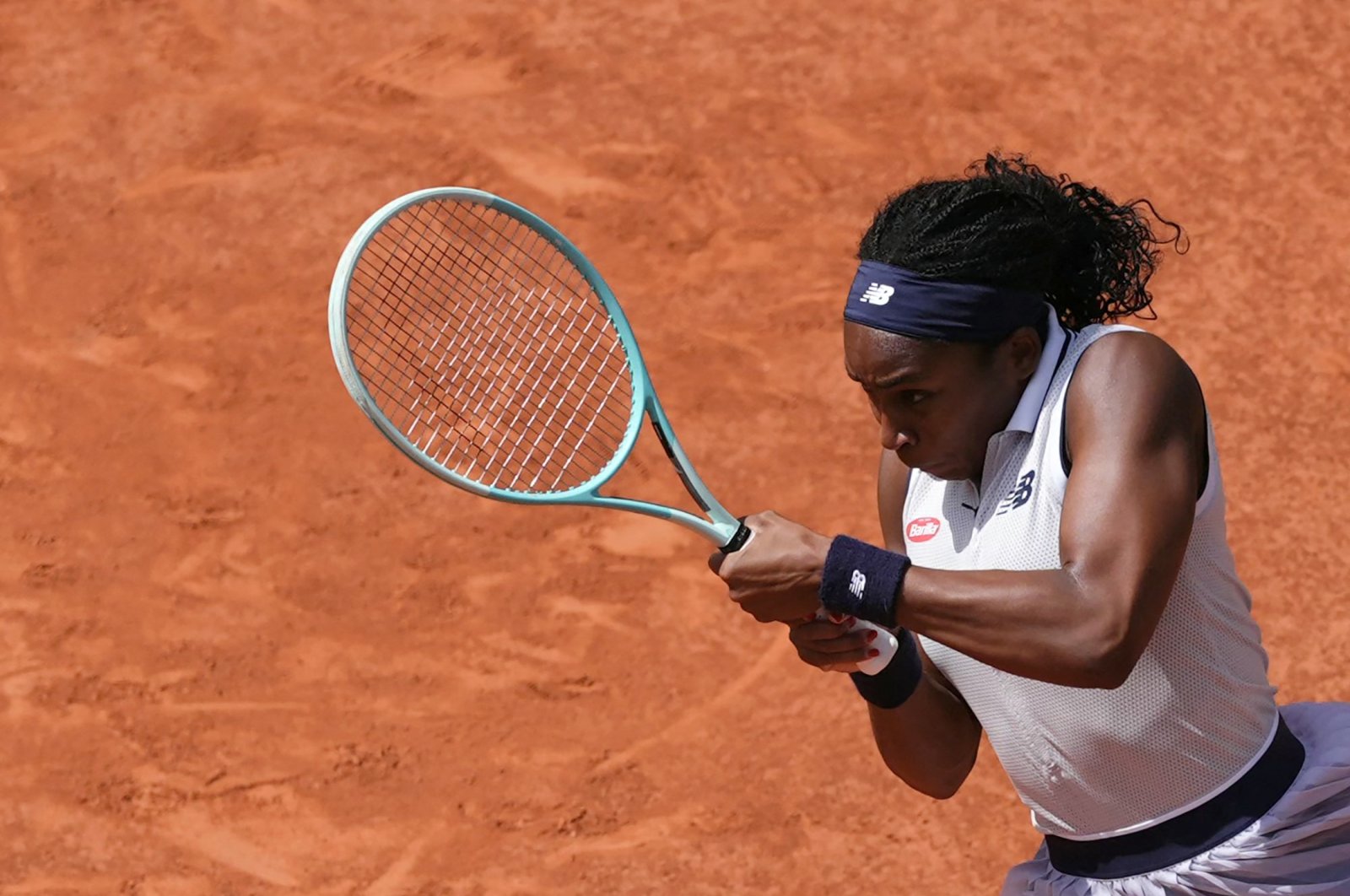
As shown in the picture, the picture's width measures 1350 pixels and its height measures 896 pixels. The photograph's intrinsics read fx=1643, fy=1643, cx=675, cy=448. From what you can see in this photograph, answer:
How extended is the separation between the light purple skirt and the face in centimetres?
70

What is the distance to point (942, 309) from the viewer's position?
7.94 ft

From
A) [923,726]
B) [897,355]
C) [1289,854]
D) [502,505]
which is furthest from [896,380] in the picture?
[502,505]

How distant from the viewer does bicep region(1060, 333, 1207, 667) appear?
2.17m

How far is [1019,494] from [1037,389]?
6.3 inches

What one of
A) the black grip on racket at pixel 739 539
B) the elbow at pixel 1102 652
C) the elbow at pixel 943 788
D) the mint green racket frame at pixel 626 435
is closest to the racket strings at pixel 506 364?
the mint green racket frame at pixel 626 435

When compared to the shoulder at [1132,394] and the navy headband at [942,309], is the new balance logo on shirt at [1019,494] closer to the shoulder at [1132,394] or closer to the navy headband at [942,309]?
the shoulder at [1132,394]

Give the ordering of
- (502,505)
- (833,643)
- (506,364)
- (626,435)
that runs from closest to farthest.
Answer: (833,643), (626,435), (506,364), (502,505)

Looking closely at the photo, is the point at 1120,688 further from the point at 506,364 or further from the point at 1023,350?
the point at 506,364

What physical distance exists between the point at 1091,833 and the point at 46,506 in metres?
4.30

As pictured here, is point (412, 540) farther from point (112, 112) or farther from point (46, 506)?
point (112, 112)

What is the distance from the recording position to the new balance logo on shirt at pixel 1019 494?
2410 millimetres

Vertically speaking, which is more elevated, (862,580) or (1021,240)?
(1021,240)

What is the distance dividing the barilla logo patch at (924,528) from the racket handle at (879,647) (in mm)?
163

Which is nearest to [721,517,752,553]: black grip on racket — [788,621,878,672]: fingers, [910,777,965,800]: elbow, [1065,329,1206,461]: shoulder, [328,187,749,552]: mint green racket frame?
[328,187,749,552]: mint green racket frame
